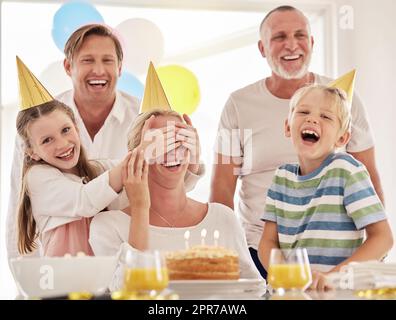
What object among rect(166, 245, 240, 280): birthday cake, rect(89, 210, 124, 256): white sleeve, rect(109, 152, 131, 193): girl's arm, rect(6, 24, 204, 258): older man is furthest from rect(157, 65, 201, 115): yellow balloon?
rect(166, 245, 240, 280): birthday cake

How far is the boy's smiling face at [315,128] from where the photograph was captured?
7.50 ft

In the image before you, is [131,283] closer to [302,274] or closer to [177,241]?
[302,274]

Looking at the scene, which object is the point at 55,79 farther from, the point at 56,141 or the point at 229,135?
the point at 229,135

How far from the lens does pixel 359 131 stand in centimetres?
303

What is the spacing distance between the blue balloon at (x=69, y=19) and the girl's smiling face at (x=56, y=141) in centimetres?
59

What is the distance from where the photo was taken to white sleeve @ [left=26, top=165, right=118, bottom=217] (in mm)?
2619

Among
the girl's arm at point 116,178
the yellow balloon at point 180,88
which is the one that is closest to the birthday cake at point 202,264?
the girl's arm at point 116,178

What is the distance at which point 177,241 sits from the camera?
239cm

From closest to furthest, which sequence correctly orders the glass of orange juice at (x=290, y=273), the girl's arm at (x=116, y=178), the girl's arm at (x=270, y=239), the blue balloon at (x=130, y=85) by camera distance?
the glass of orange juice at (x=290, y=273) → the girl's arm at (x=270, y=239) → the girl's arm at (x=116, y=178) → the blue balloon at (x=130, y=85)

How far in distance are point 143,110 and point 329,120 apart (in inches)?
33.5

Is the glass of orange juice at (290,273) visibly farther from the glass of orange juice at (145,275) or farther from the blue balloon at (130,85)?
the blue balloon at (130,85)

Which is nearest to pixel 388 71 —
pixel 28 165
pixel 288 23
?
pixel 288 23

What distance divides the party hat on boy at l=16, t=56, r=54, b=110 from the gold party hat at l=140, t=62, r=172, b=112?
0.35m

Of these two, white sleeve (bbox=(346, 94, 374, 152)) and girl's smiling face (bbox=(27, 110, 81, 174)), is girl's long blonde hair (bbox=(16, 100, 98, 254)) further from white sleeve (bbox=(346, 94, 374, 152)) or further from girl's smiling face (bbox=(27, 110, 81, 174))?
white sleeve (bbox=(346, 94, 374, 152))
